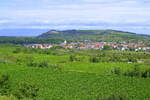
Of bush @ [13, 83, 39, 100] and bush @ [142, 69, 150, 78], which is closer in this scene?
bush @ [13, 83, 39, 100]

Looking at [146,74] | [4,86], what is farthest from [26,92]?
[146,74]

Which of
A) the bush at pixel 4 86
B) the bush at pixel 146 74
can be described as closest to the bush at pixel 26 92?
the bush at pixel 4 86

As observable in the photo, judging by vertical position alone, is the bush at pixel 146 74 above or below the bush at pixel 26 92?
below

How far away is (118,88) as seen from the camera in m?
40.2

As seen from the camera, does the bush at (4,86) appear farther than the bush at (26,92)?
Yes

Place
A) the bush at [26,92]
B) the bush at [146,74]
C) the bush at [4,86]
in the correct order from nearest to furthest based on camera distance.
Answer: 1. the bush at [26,92]
2. the bush at [4,86]
3. the bush at [146,74]

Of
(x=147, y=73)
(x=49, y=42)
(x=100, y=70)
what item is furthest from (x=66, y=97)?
(x=49, y=42)

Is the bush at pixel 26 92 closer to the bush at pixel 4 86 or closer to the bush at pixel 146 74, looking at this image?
the bush at pixel 4 86

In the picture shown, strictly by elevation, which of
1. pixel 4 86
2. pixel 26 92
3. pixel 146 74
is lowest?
pixel 146 74

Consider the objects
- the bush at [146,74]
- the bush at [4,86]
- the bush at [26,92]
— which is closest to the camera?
the bush at [26,92]

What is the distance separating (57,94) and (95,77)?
14.7 meters

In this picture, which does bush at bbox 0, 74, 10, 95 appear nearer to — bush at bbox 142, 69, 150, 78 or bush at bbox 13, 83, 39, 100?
bush at bbox 13, 83, 39, 100

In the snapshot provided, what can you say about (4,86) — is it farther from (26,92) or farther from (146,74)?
(146,74)

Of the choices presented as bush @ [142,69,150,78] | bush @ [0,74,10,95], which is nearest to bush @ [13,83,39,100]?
bush @ [0,74,10,95]
